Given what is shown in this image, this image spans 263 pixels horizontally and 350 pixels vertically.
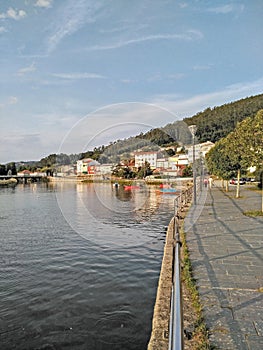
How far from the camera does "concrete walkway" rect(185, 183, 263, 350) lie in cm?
344

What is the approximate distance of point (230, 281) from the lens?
508 cm

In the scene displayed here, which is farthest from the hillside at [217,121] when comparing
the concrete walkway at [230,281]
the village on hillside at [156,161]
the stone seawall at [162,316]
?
the stone seawall at [162,316]

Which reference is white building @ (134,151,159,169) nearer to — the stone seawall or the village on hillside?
the village on hillside

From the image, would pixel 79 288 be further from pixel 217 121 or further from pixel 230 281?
pixel 217 121

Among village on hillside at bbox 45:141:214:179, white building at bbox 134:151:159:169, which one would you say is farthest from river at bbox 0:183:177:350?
village on hillside at bbox 45:141:214:179

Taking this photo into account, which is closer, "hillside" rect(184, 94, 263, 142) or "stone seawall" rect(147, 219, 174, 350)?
"stone seawall" rect(147, 219, 174, 350)

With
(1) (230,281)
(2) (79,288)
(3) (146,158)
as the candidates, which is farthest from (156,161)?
(1) (230,281)

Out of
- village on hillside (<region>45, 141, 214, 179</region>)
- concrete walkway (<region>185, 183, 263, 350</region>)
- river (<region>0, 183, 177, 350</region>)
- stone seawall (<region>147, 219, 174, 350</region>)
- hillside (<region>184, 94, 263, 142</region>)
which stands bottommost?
river (<region>0, 183, 177, 350</region>)

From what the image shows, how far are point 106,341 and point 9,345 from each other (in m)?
1.63

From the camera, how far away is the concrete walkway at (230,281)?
3.44 metres

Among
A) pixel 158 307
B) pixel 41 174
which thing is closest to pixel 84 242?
pixel 158 307

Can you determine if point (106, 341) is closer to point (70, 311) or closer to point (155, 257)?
point (70, 311)

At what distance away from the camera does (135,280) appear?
25.1ft

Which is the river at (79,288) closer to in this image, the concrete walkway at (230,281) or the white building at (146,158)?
the concrete walkway at (230,281)
